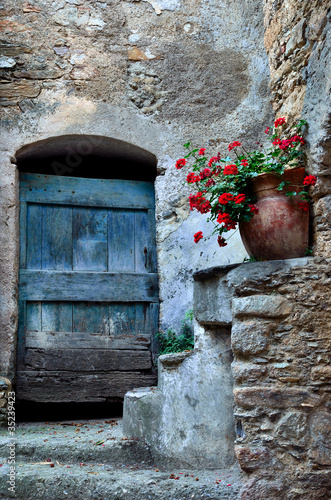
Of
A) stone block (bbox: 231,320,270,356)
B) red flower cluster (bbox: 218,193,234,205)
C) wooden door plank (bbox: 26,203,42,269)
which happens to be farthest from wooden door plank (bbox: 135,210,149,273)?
stone block (bbox: 231,320,270,356)

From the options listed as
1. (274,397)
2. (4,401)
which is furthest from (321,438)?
(4,401)

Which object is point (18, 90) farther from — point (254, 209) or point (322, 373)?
point (322, 373)

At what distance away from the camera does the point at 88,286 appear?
426 cm

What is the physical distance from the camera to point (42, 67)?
4.27 metres

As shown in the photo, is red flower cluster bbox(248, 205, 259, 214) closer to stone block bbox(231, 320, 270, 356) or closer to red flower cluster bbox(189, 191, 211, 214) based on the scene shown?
red flower cluster bbox(189, 191, 211, 214)

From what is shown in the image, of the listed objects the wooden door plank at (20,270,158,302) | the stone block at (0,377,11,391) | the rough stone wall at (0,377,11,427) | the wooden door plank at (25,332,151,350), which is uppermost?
the wooden door plank at (20,270,158,302)

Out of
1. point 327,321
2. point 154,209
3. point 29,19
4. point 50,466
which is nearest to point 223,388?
point 327,321

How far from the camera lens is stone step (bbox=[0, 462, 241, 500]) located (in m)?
2.73

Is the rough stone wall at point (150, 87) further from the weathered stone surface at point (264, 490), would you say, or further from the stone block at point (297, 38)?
the weathered stone surface at point (264, 490)

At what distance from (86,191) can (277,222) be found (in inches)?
83.1

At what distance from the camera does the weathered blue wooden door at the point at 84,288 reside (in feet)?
13.5

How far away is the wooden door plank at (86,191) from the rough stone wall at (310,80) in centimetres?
160

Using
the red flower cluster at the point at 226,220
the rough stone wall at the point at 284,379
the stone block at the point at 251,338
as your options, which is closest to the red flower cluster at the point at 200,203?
the red flower cluster at the point at 226,220

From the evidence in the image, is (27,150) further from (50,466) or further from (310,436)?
(310,436)
